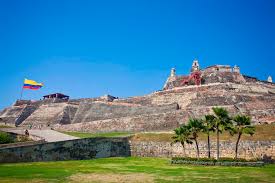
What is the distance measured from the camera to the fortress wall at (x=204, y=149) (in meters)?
31.2

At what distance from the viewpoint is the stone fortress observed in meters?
44.3

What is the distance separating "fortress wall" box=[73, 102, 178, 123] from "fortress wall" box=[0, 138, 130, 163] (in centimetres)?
1315

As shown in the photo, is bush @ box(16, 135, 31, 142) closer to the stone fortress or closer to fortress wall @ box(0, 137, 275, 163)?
fortress wall @ box(0, 137, 275, 163)

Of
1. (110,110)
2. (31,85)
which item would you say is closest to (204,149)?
(110,110)

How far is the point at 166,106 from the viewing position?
5072 centimetres

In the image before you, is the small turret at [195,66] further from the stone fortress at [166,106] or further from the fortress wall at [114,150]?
the fortress wall at [114,150]

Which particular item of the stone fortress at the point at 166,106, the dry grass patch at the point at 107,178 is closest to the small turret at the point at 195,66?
the stone fortress at the point at 166,106

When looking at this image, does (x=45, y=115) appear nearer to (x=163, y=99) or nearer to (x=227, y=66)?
(x=163, y=99)

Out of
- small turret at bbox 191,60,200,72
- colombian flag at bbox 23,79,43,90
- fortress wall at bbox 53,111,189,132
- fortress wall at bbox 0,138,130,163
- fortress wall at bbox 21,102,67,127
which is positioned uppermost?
small turret at bbox 191,60,200,72

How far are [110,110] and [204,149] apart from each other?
79.4 ft

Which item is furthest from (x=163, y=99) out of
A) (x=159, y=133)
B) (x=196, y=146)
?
(x=196, y=146)

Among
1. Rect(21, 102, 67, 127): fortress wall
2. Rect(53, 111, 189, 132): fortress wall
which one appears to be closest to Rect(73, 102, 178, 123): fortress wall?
Rect(53, 111, 189, 132): fortress wall

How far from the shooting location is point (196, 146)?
3447cm

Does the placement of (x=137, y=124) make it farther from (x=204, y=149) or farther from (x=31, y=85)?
(x=31, y=85)
